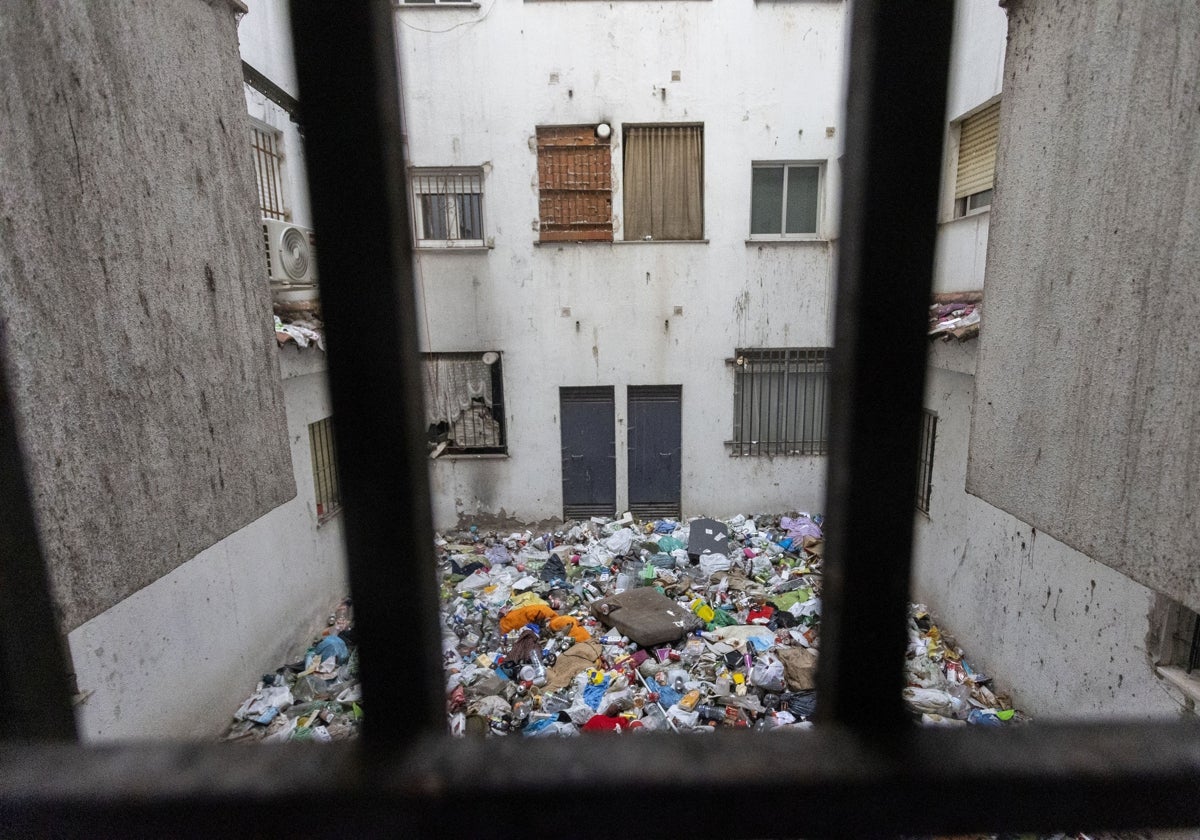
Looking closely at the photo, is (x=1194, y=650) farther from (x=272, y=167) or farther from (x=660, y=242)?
(x=272, y=167)

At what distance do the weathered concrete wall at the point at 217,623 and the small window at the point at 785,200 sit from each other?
6.26 metres

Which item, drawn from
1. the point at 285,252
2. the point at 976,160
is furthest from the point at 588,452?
the point at 976,160

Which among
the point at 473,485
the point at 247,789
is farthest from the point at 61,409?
the point at 473,485

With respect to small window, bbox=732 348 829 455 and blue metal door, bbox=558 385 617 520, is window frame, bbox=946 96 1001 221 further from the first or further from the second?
blue metal door, bbox=558 385 617 520

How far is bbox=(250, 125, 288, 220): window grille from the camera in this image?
18.9 feet

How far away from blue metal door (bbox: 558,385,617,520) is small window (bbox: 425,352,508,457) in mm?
1002

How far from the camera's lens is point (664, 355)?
8.21m

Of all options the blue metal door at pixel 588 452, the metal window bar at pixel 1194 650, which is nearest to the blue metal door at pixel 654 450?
the blue metal door at pixel 588 452

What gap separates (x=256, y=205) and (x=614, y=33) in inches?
287

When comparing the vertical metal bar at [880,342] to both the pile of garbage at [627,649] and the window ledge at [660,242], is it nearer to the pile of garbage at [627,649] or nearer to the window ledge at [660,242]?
the pile of garbage at [627,649]

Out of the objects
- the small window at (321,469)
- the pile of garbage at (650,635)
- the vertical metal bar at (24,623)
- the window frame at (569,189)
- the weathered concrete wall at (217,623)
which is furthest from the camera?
the window frame at (569,189)

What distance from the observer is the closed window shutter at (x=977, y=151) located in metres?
5.47

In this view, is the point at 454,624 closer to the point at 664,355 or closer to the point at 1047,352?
the point at 664,355

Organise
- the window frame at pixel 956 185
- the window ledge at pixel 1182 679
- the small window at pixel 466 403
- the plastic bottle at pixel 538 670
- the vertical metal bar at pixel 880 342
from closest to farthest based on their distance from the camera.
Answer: the vertical metal bar at pixel 880 342
the window ledge at pixel 1182 679
the plastic bottle at pixel 538 670
the window frame at pixel 956 185
the small window at pixel 466 403
